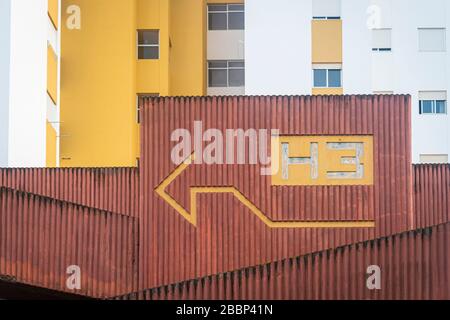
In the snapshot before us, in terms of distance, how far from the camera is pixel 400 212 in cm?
2319

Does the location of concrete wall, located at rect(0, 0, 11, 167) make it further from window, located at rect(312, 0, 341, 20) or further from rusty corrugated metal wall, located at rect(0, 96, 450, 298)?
window, located at rect(312, 0, 341, 20)

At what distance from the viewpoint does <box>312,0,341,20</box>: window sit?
4056 centimetres

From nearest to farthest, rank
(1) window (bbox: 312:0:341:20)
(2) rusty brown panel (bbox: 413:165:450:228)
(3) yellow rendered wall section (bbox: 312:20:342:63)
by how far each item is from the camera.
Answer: (2) rusty brown panel (bbox: 413:165:450:228) → (3) yellow rendered wall section (bbox: 312:20:342:63) → (1) window (bbox: 312:0:341:20)

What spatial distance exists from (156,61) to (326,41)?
7.64m

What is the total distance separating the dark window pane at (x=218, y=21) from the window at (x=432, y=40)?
30.2 feet

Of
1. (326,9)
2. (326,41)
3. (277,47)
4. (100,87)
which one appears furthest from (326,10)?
(100,87)

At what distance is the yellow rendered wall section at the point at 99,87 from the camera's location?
39.2m

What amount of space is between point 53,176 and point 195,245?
313 inches

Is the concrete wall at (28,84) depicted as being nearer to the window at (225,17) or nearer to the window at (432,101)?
the window at (225,17)

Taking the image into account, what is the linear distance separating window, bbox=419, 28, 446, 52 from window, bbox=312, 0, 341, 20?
3791mm

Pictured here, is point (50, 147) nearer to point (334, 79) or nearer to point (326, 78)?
point (326, 78)

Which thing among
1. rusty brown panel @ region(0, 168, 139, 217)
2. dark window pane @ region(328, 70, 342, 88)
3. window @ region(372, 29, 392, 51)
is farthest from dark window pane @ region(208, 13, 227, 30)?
rusty brown panel @ region(0, 168, 139, 217)

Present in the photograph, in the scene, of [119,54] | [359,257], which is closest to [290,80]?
[119,54]

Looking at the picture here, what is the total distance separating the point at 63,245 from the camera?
22.9m
